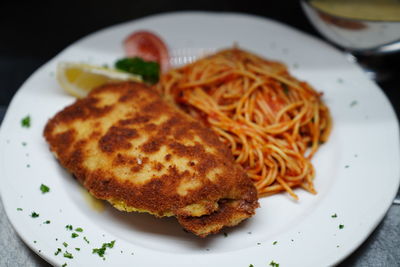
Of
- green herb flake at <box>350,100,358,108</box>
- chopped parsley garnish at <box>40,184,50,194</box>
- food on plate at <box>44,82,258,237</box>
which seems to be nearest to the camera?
food on plate at <box>44,82,258,237</box>

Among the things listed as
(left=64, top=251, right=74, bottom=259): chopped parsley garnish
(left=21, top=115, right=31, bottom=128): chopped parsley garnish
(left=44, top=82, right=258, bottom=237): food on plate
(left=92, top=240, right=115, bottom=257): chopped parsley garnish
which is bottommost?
(left=92, top=240, right=115, bottom=257): chopped parsley garnish

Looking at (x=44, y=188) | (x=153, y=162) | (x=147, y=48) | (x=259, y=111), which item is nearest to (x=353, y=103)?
(x=259, y=111)

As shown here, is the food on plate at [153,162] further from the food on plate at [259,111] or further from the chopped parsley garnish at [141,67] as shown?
the chopped parsley garnish at [141,67]

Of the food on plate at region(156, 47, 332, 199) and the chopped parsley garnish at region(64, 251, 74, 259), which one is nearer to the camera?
the chopped parsley garnish at region(64, 251, 74, 259)

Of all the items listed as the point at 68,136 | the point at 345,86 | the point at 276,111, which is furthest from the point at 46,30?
the point at 345,86

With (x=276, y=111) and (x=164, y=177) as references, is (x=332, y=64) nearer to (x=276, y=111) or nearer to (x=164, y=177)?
(x=276, y=111)

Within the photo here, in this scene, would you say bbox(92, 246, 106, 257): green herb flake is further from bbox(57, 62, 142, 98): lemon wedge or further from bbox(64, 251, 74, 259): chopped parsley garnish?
bbox(57, 62, 142, 98): lemon wedge

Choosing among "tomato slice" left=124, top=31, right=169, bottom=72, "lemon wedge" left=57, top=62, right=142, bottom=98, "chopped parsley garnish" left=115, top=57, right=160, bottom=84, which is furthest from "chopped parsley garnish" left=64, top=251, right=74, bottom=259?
"tomato slice" left=124, top=31, right=169, bottom=72
